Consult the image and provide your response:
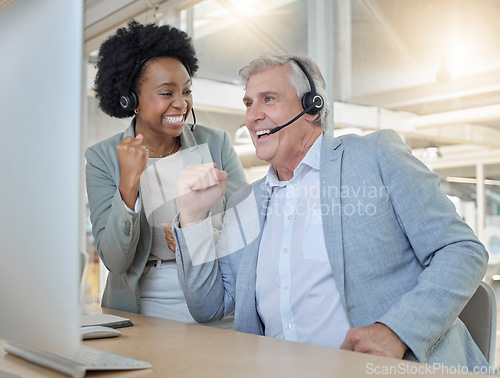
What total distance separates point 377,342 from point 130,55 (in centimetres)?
145

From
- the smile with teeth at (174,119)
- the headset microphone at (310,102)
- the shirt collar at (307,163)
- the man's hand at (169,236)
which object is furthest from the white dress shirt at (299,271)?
the smile with teeth at (174,119)

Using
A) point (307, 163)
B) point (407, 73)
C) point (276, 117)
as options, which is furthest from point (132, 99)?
point (407, 73)

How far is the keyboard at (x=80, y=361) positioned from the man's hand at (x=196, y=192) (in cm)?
61

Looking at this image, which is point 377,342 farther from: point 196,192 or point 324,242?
point 196,192

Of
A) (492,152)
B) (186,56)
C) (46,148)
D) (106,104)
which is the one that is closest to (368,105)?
(492,152)

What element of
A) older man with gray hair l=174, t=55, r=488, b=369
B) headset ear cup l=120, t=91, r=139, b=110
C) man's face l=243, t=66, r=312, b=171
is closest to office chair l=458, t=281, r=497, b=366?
older man with gray hair l=174, t=55, r=488, b=369

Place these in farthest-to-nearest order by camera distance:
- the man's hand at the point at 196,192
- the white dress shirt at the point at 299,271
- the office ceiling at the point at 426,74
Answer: the office ceiling at the point at 426,74
the man's hand at the point at 196,192
the white dress shirt at the point at 299,271

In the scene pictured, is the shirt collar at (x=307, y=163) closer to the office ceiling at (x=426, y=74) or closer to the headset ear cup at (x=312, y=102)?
the headset ear cup at (x=312, y=102)

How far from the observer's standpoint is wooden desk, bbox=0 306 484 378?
80 cm

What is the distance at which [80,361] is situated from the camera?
0.83 m

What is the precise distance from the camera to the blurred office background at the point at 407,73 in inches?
83.1

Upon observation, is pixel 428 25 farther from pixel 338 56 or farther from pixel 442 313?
pixel 442 313

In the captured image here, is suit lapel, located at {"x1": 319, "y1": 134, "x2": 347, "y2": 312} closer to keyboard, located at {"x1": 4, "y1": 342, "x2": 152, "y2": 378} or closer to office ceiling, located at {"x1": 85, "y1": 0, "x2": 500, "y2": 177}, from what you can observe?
keyboard, located at {"x1": 4, "y1": 342, "x2": 152, "y2": 378}

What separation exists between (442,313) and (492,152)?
1180 millimetres
